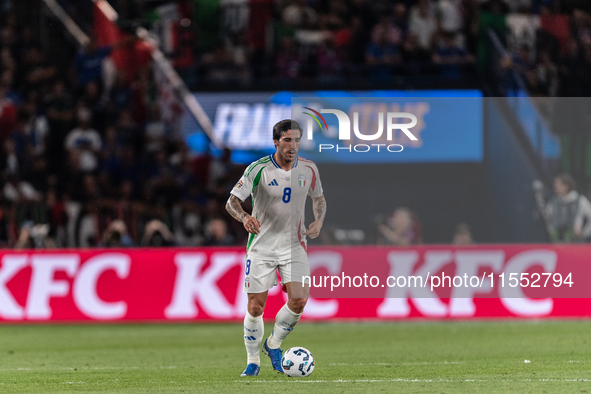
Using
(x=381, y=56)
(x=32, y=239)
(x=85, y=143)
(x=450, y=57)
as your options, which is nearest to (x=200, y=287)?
(x=32, y=239)

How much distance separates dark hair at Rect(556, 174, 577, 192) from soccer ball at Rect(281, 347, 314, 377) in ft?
24.1

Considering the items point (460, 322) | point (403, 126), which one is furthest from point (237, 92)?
point (403, 126)

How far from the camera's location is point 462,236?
1402 cm

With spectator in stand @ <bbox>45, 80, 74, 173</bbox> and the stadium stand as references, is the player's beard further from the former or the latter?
spectator in stand @ <bbox>45, 80, 74, 173</bbox>

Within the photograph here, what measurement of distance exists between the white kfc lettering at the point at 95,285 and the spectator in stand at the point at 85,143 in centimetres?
348

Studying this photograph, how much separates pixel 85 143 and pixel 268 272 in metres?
10.7

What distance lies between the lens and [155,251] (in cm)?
1445

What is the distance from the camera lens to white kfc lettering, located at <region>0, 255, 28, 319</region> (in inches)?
564

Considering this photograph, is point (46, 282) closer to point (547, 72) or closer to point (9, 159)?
point (9, 159)

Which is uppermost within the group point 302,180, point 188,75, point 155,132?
point 188,75

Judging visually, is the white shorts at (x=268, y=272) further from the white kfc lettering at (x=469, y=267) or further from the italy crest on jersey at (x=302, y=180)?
the white kfc lettering at (x=469, y=267)

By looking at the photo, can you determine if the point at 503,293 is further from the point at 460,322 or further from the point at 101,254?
the point at 101,254

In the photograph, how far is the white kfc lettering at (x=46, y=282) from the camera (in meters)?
14.3

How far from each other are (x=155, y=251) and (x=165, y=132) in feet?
15.0
